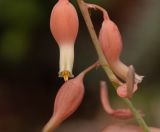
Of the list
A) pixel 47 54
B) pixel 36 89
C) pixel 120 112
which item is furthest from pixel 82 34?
pixel 120 112

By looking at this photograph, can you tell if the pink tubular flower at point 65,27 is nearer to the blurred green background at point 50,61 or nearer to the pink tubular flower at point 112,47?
the pink tubular flower at point 112,47

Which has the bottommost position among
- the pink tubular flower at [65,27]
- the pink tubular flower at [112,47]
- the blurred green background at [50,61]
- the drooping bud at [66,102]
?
the blurred green background at [50,61]

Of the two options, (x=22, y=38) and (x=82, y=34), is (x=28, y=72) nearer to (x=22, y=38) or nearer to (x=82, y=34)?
(x=82, y=34)

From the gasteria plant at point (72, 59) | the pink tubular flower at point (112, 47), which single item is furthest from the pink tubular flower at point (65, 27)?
the pink tubular flower at point (112, 47)

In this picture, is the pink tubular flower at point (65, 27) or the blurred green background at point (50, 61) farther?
the blurred green background at point (50, 61)

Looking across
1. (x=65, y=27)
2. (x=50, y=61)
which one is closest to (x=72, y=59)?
(x=65, y=27)

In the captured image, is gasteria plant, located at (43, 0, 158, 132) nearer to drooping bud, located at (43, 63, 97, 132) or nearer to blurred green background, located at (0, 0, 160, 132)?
drooping bud, located at (43, 63, 97, 132)

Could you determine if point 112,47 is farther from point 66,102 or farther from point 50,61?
point 50,61
